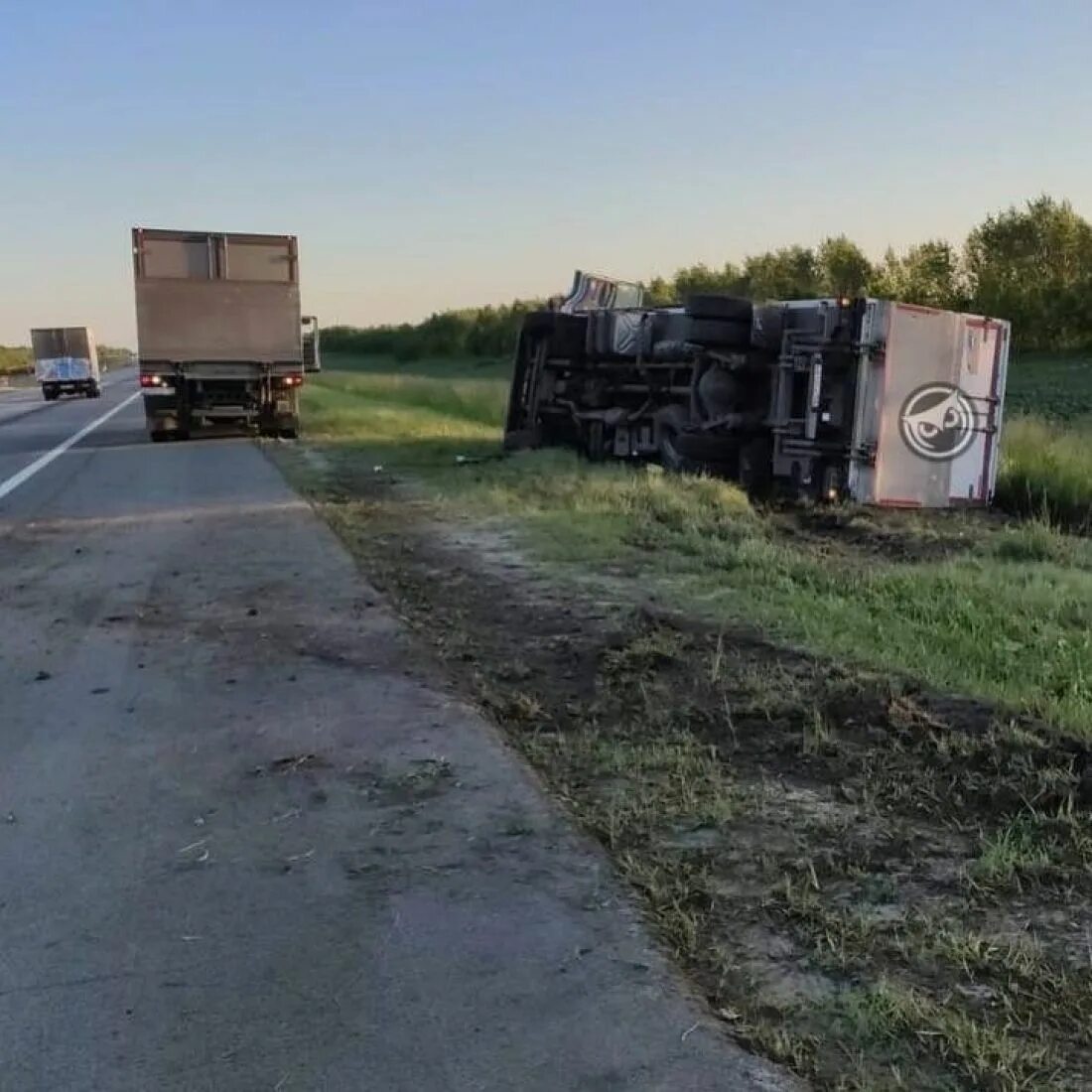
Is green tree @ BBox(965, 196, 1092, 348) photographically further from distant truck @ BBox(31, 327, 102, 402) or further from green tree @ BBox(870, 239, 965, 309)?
distant truck @ BBox(31, 327, 102, 402)

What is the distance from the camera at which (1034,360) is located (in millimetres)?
48562

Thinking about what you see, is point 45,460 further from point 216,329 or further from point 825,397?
point 825,397

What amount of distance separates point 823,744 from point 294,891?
2333 mm

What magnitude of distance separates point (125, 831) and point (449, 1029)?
71.7 inches

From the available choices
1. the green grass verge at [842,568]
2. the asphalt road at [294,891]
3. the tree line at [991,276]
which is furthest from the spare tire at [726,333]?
the tree line at [991,276]

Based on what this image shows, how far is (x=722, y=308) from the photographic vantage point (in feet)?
44.8

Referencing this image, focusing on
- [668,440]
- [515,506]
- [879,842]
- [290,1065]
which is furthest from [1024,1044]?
[668,440]

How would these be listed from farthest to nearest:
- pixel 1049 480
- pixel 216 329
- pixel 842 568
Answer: pixel 216 329 → pixel 1049 480 → pixel 842 568

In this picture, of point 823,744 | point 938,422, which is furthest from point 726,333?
point 823,744

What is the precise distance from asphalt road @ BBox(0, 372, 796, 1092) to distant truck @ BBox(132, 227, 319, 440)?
15146mm

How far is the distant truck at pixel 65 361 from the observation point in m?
49.3

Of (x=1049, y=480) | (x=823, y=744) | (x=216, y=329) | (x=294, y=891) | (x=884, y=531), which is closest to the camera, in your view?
(x=294, y=891)

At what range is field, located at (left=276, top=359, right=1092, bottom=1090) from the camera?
312 centimetres

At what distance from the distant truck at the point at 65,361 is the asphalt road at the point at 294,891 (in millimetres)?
45622
